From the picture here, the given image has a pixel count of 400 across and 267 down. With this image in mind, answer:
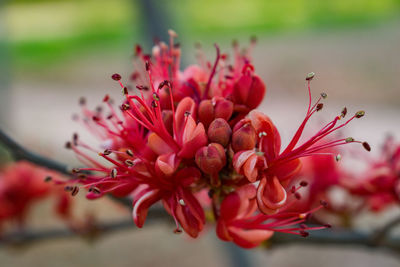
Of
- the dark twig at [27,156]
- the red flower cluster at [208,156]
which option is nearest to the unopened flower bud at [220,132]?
the red flower cluster at [208,156]

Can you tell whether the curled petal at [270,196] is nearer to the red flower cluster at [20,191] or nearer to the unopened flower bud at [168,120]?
the unopened flower bud at [168,120]

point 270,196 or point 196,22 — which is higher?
point 270,196

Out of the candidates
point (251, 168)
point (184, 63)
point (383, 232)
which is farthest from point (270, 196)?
point (184, 63)

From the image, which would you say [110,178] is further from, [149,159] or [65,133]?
[65,133]

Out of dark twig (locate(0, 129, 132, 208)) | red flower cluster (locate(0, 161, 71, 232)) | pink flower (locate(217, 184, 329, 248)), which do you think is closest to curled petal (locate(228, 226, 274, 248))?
pink flower (locate(217, 184, 329, 248))

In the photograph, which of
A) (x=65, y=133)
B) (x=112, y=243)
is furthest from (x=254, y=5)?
(x=112, y=243)

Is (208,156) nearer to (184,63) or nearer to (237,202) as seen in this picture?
(237,202)

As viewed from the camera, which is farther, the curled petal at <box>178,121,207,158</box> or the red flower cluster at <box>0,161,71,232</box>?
the red flower cluster at <box>0,161,71,232</box>

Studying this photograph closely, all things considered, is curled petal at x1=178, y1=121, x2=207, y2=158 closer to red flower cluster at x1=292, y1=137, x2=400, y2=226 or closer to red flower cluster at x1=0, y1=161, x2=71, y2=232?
red flower cluster at x1=292, y1=137, x2=400, y2=226
